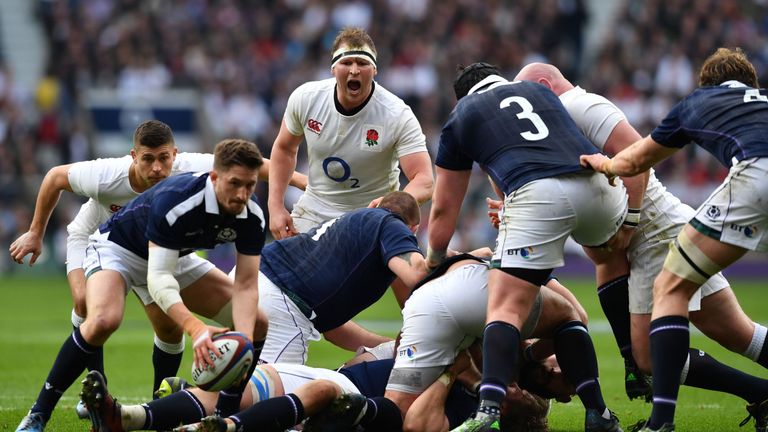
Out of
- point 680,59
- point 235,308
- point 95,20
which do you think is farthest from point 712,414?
point 95,20

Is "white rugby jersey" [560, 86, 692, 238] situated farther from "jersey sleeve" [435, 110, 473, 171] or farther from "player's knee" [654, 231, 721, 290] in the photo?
"player's knee" [654, 231, 721, 290]

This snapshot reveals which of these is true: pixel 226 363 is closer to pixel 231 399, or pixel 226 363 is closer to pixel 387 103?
pixel 231 399

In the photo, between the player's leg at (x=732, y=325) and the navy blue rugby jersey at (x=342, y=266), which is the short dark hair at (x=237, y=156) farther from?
the player's leg at (x=732, y=325)

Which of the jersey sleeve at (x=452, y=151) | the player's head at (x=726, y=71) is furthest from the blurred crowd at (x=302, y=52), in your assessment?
the player's head at (x=726, y=71)

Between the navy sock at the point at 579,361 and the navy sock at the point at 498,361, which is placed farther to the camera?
the navy sock at the point at 579,361

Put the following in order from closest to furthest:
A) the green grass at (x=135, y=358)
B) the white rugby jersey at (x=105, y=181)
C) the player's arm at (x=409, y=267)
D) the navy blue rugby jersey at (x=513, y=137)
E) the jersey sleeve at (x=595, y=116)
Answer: the navy blue rugby jersey at (x=513, y=137) → the player's arm at (x=409, y=267) → the jersey sleeve at (x=595, y=116) → the green grass at (x=135, y=358) → the white rugby jersey at (x=105, y=181)

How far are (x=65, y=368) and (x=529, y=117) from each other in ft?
10.4

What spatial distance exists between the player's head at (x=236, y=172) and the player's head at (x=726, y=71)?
2.63 metres

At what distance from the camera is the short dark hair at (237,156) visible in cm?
602

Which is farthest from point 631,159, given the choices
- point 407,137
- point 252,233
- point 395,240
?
point 407,137

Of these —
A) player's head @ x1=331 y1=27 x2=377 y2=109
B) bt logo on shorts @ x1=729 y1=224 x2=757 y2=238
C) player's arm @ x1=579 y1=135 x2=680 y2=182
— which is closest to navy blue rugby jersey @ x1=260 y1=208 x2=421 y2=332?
player's arm @ x1=579 y1=135 x2=680 y2=182

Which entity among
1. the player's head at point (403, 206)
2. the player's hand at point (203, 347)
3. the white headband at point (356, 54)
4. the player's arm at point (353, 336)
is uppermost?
the white headband at point (356, 54)

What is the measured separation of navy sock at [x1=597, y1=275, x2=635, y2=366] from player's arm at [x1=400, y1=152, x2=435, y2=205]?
1.76 meters

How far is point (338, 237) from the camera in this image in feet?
24.2
